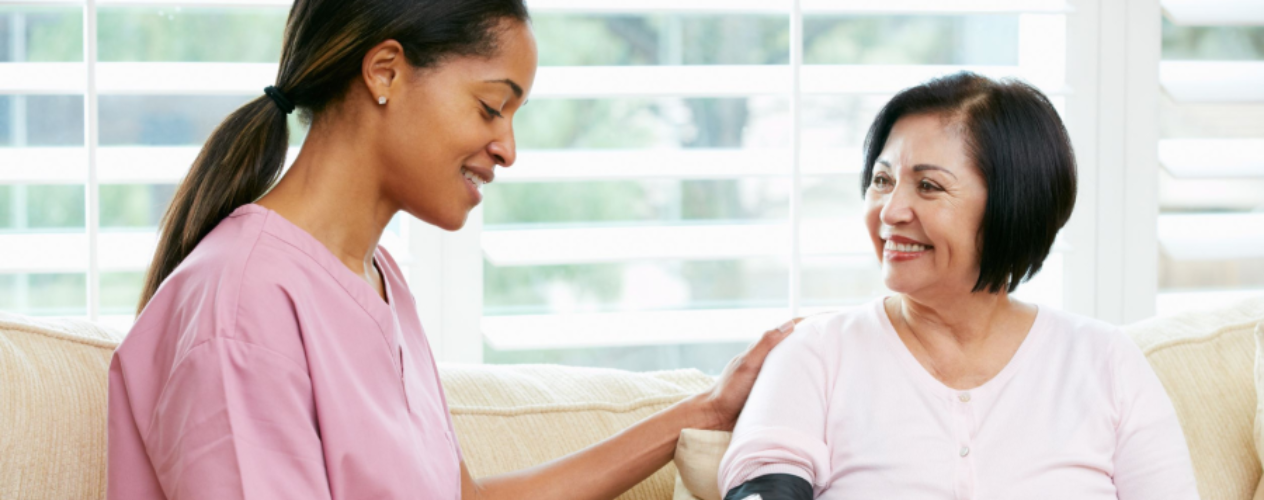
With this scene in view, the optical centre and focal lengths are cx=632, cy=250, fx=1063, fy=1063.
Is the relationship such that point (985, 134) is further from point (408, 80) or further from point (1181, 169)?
point (1181, 169)

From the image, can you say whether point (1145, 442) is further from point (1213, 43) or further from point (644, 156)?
point (1213, 43)

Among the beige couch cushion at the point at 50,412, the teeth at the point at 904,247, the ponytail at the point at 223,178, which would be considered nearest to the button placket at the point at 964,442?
the teeth at the point at 904,247

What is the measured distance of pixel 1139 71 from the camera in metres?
2.40

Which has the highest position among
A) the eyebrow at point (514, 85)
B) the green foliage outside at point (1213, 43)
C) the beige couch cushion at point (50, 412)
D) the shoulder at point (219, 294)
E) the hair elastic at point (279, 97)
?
the green foliage outside at point (1213, 43)

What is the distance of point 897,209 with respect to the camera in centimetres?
148

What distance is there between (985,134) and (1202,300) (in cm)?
143

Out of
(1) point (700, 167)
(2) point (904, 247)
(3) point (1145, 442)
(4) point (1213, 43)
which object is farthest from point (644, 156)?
(4) point (1213, 43)

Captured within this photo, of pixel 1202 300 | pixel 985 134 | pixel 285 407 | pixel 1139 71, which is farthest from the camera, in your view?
pixel 1202 300

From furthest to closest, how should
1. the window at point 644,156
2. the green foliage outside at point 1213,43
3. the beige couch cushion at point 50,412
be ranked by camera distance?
1. the green foliage outside at point 1213,43
2. the window at point 644,156
3. the beige couch cushion at point 50,412

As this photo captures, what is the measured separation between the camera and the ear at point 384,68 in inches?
43.5

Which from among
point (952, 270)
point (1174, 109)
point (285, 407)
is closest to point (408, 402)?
point (285, 407)

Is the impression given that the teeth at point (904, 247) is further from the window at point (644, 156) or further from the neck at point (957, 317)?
the window at point (644, 156)

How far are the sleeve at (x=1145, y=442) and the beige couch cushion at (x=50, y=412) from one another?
1365 millimetres

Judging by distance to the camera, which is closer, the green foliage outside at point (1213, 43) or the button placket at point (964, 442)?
the button placket at point (964, 442)
